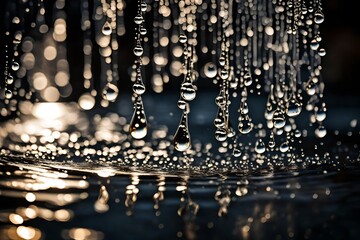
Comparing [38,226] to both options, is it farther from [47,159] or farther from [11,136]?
[11,136]

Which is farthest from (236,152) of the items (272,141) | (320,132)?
(320,132)

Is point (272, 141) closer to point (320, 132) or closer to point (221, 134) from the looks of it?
point (221, 134)

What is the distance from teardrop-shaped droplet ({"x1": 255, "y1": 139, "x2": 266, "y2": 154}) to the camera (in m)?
1.57

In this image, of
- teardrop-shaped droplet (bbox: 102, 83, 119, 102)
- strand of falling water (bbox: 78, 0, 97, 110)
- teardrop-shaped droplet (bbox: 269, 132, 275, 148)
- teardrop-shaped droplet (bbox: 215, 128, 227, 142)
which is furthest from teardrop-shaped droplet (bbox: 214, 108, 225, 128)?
strand of falling water (bbox: 78, 0, 97, 110)

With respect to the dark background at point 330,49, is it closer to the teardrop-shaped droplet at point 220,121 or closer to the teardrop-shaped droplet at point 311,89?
the teardrop-shaped droplet at point 311,89

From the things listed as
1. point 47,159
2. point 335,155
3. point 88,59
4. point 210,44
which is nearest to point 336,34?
point 210,44

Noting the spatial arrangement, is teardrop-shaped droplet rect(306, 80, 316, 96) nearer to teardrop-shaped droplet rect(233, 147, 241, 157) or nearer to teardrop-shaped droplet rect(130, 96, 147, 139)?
teardrop-shaped droplet rect(233, 147, 241, 157)

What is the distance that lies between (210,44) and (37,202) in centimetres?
195

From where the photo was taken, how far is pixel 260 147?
161cm

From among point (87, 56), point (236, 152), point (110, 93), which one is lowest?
point (236, 152)

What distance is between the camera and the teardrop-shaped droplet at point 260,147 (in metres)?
1.57

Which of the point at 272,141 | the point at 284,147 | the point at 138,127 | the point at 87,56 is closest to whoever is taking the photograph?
the point at 138,127

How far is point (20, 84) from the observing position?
9.94ft

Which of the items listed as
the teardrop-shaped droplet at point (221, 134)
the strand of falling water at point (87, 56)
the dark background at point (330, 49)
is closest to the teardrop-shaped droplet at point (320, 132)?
the teardrop-shaped droplet at point (221, 134)
